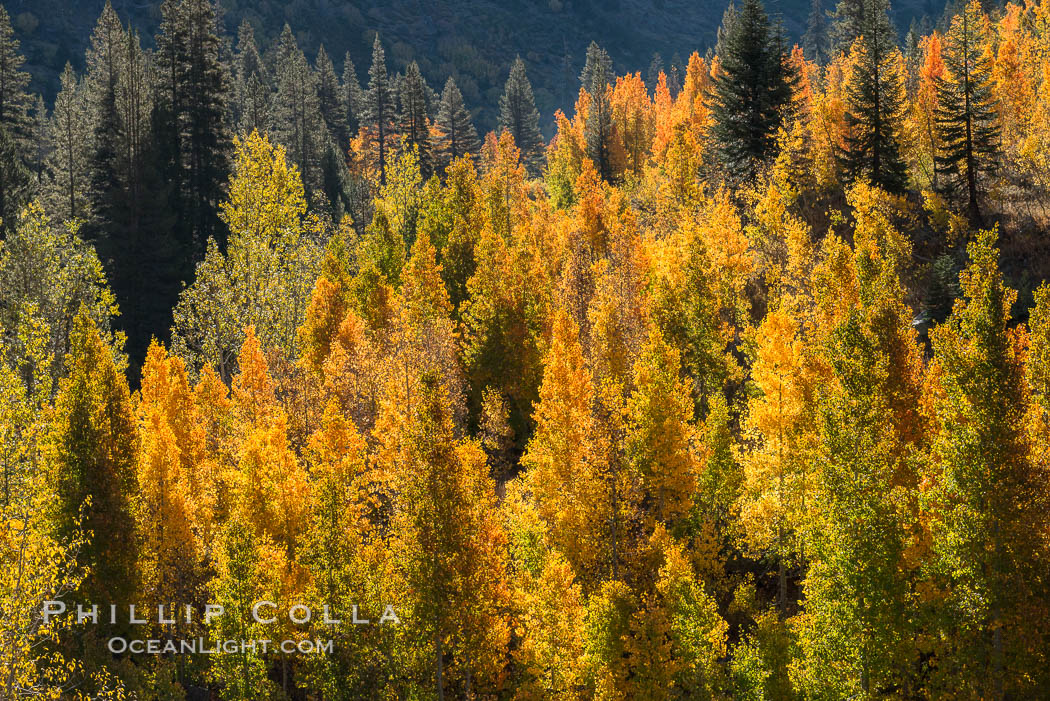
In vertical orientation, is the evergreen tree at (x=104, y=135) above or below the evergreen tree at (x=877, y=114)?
above

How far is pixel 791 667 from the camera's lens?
2612 cm

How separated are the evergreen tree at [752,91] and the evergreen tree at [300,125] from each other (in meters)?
51.5

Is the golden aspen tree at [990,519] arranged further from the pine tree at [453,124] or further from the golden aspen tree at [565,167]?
the pine tree at [453,124]

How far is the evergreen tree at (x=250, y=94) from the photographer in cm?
8800

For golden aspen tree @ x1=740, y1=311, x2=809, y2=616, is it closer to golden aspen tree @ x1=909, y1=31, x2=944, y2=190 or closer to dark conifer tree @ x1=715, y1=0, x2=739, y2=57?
golden aspen tree @ x1=909, y1=31, x2=944, y2=190

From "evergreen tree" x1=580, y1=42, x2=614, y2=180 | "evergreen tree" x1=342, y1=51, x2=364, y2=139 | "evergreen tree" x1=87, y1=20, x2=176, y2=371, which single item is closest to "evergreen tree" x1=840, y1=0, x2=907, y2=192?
"evergreen tree" x1=580, y1=42, x2=614, y2=180

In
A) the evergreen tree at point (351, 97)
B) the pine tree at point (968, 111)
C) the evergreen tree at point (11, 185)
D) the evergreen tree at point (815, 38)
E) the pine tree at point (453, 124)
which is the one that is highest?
the evergreen tree at point (815, 38)

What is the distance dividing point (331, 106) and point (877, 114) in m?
83.5

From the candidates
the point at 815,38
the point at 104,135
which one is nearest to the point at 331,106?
the point at 104,135

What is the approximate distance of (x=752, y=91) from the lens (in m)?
55.0

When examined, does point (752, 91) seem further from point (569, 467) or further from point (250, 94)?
point (250, 94)

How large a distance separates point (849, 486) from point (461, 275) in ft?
119

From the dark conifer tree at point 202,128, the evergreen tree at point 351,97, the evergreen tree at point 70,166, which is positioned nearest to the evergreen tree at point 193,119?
the dark conifer tree at point 202,128

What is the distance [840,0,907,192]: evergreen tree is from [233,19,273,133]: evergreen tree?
40.4 metres
